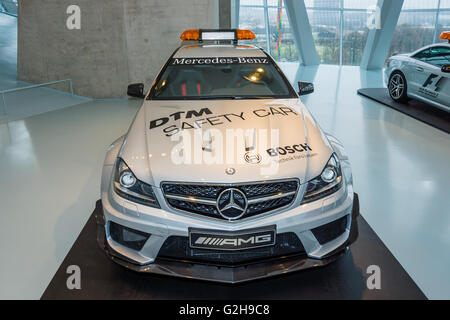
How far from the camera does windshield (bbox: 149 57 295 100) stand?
9.99 feet

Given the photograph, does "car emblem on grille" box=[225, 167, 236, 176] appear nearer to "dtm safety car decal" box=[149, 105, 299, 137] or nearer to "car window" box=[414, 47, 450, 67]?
"dtm safety car decal" box=[149, 105, 299, 137]

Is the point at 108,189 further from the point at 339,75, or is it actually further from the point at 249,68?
the point at 339,75

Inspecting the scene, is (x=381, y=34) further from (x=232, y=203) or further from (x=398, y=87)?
(x=232, y=203)

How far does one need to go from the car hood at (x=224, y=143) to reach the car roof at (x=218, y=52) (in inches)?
32.0

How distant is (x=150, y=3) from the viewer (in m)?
7.82

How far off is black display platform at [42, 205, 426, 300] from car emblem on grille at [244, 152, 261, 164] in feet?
2.21

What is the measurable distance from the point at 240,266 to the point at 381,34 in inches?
466

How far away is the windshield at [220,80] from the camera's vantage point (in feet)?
9.99

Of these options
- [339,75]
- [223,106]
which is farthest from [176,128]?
[339,75]

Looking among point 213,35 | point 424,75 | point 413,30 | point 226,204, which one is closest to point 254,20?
point 413,30

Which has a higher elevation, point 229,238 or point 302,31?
point 302,31

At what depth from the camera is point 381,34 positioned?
11.8m

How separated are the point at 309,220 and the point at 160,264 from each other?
2.67 ft

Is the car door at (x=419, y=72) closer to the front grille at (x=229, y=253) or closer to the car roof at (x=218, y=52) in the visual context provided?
the car roof at (x=218, y=52)
